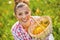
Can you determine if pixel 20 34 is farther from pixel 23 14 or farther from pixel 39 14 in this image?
pixel 39 14

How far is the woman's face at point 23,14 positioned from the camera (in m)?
1.87

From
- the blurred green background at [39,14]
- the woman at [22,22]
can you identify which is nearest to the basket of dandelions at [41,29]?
the woman at [22,22]

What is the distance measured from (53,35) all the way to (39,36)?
0.22 metres

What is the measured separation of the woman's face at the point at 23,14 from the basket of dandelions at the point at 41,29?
86 mm

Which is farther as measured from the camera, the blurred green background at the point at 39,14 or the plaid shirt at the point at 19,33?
the blurred green background at the point at 39,14

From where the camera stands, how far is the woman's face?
1.87 m

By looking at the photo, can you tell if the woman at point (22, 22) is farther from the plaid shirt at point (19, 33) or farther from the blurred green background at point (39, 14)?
the blurred green background at point (39, 14)

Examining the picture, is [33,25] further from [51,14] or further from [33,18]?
[51,14]

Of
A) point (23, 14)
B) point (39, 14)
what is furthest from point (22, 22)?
point (39, 14)

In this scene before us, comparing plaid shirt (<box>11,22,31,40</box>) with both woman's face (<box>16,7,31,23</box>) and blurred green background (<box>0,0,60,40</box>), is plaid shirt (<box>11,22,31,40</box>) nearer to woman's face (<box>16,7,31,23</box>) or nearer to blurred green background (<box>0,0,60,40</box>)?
woman's face (<box>16,7,31,23</box>)

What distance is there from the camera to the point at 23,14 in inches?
73.9

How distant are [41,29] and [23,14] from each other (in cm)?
19

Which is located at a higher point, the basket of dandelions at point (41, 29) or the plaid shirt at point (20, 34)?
the basket of dandelions at point (41, 29)

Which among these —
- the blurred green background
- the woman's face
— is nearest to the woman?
the woman's face
